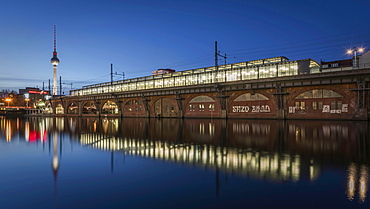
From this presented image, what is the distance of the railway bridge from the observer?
31.3 metres

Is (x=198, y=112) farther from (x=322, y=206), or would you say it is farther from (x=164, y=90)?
(x=322, y=206)

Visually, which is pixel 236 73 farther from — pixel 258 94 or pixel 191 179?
pixel 191 179

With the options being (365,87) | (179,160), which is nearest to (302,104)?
(365,87)

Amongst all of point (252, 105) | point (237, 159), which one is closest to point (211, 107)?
point (252, 105)

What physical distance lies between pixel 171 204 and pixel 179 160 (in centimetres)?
412

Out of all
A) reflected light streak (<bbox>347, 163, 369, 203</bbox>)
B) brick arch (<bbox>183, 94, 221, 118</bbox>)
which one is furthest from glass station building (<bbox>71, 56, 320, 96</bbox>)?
reflected light streak (<bbox>347, 163, 369, 203</bbox>)

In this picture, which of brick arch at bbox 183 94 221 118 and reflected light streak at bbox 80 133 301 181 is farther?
brick arch at bbox 183 94 221 118

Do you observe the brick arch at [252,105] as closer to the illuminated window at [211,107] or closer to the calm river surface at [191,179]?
the illuminated window at [211,107]

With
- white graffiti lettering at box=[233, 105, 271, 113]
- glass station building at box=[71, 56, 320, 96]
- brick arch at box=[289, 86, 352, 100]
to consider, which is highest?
glass station building at box=[71, 56, 320, 96]

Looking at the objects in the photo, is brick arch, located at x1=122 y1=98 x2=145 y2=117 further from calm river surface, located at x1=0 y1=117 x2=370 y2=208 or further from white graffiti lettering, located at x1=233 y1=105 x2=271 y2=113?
calm river surface, located at x1=0 y1=117 x2=370 y2=208

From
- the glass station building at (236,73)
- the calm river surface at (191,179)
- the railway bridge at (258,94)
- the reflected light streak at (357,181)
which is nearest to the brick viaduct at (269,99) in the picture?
the railway bridge at (258,94)

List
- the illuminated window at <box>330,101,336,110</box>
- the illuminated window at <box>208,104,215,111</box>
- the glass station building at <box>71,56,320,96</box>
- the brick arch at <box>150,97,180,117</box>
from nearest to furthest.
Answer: the illuminated window at <box>330,101,336,110</box> < the glass station building at <box>71,56,320,96</box> < the illuminated window at <box>208,104,215,111</box> < the brick arch at <box>150,97,180,117</box>

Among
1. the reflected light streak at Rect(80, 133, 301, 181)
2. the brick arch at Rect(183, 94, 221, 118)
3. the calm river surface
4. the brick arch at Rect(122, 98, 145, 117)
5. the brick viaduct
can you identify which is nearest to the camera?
the calm river surface

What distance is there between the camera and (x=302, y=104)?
34.7 m
